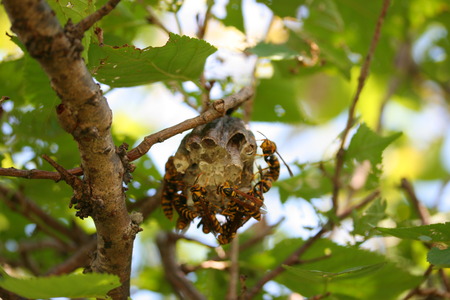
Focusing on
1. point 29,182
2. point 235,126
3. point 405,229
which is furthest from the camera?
point 29,182

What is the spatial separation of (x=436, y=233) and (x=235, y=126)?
2.37 ft

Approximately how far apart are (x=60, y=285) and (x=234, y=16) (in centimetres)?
183

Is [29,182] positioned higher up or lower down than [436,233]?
higher up

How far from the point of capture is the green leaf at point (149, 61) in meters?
1.71

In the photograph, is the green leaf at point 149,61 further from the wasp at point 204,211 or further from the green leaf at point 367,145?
the green leaf at point 367,145

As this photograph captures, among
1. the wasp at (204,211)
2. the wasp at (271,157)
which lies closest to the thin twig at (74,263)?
the wasp at (204,211)

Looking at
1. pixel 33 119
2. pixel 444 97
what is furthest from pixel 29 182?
pixel 444 97

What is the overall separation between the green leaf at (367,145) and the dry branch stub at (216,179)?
63 centimetres

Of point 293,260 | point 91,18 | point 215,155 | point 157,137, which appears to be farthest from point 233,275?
point 91,18

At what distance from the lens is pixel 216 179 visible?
1785 millimetres

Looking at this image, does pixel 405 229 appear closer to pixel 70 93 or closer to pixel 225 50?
pixel 70 93

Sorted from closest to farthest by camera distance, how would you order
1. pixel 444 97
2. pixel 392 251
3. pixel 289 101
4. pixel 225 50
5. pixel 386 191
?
pixel 225 50
pixel 289 101
pixel 392 251
pixel 386 191
pixel 444 97

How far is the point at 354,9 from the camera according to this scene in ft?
10.5

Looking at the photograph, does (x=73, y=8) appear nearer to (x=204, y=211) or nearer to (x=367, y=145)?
(x=204, y=211)
